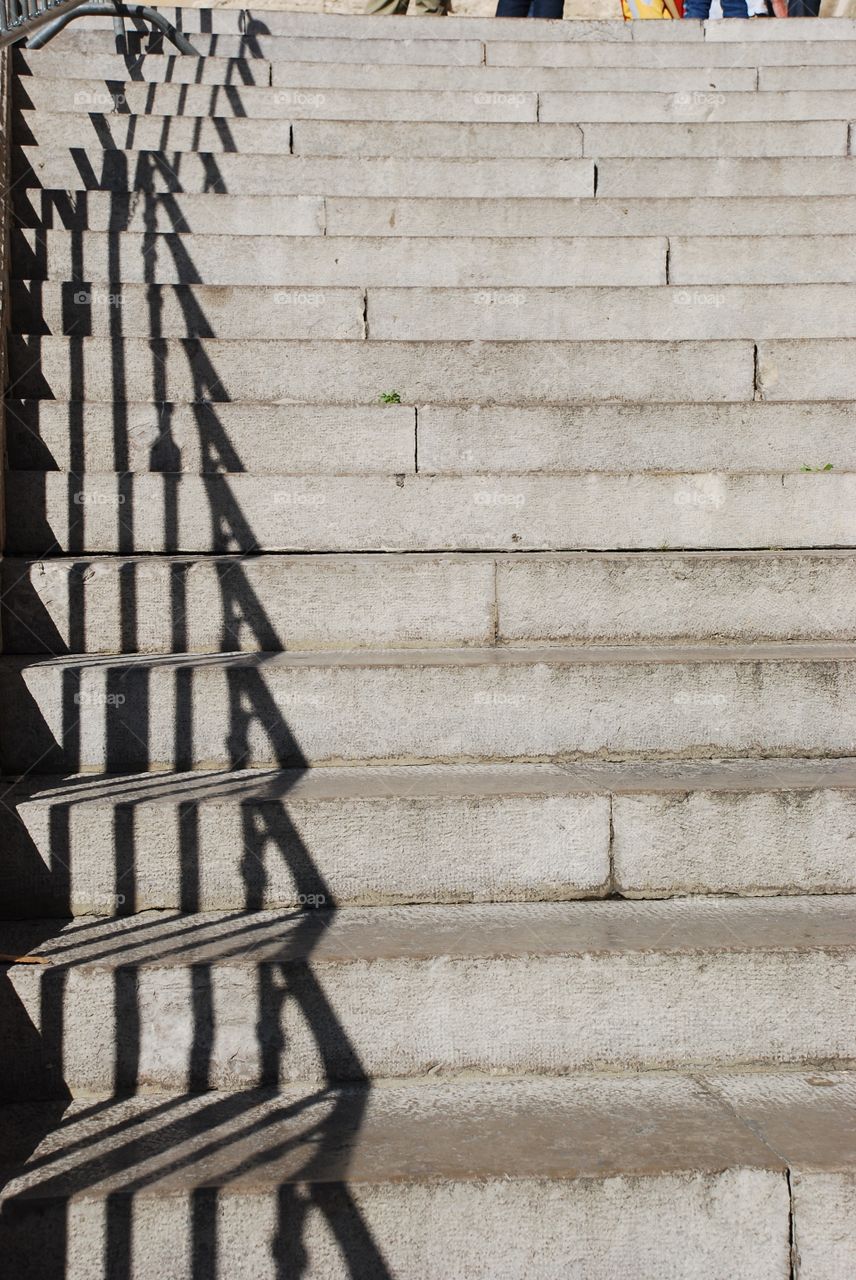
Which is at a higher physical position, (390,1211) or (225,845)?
(225,845)

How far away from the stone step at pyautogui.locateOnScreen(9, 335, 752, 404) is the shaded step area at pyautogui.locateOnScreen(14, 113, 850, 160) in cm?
200

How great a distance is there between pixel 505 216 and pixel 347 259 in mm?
929

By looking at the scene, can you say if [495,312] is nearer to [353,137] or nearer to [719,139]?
[353,137]

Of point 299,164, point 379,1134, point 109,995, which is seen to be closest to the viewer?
point 379,1134

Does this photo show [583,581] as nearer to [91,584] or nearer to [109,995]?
[91,584]

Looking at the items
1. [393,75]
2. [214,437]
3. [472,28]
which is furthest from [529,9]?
[214,437]

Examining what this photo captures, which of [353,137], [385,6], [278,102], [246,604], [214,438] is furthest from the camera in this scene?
[385,6]

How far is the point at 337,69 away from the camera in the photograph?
659cm

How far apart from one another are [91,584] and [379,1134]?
1959mm

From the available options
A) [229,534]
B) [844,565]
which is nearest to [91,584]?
[229,534]

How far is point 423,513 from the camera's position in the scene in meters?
4.03

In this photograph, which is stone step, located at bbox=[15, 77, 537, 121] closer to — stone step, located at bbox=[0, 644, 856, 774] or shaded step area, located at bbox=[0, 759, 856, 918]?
stone step, located at bbox=[0, 644, 856, 774]

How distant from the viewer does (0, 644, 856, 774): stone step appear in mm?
3244

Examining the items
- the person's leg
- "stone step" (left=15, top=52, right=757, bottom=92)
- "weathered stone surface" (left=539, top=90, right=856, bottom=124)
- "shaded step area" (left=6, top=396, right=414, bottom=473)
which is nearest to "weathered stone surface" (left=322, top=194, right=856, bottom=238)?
"weathered stone surface" (left=539, top=90, right=856, bottom=124)
